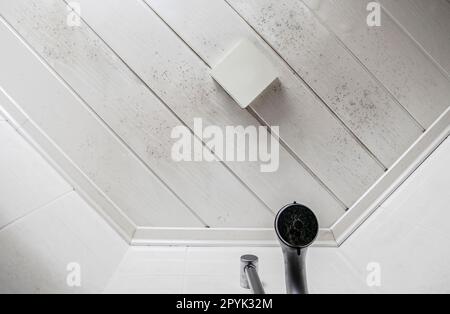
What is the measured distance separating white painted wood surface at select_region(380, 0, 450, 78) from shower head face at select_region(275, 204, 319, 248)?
518mm

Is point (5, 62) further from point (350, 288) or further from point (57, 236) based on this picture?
point (350, 288)

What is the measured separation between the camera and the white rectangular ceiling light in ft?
2.52

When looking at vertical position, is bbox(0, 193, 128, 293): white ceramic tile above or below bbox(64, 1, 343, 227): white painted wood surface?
below

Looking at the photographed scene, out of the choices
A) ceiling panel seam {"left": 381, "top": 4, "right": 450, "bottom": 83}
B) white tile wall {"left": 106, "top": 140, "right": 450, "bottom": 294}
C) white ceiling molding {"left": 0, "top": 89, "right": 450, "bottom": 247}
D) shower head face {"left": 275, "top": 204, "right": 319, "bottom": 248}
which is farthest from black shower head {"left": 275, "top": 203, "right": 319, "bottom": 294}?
ceiling panel seam {"left": 381, "top": 4, "right": 450, "bottom": 83}

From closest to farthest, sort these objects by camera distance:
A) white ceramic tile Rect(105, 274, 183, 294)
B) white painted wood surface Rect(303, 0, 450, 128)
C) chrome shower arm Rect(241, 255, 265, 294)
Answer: chrome shower arm Rect(241, 255, 265, 294)
white ceramic tile Rect(105, 274, 183, 294)
white painted wood surface Rect(303, 0, 450, 128)

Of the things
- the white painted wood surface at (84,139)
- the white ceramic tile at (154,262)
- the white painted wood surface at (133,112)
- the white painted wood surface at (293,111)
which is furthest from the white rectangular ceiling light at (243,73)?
the white ceramic tile at (154,262)

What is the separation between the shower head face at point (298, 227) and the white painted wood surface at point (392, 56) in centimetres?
42

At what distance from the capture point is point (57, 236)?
0.71 m


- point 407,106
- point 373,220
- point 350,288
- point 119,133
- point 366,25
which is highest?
point 366,25

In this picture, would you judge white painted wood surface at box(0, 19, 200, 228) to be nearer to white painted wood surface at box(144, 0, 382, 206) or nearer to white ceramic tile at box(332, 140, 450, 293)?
white painted wood surface at box(144, 0, 382, 206)

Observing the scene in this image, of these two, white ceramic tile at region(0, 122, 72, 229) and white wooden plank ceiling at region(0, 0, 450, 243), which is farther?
white wooden plank ceiling at region(0, 0, 450, 243)

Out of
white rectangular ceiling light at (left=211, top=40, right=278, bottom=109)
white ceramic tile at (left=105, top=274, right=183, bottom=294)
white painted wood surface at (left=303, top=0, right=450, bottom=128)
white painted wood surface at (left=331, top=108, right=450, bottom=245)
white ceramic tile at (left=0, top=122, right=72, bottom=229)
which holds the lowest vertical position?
white ceramic tile at (left=105, top=274, right=183, bottom=294)

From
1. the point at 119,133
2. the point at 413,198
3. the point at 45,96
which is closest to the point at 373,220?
the point at 413,198

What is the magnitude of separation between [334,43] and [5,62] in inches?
30.9
